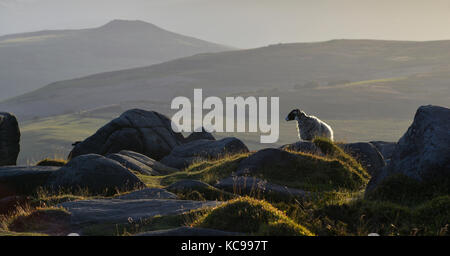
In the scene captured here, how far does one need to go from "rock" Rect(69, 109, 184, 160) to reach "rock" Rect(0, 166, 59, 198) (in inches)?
474

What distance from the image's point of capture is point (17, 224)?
13.2 metres

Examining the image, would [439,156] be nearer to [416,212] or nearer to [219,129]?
[416,212]

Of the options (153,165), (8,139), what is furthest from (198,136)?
(8,139)

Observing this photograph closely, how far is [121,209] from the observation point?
566 inches

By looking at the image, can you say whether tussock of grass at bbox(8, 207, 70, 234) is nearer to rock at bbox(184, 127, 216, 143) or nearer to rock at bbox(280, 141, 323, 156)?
rock at bbox(280, 141, 323, 156)

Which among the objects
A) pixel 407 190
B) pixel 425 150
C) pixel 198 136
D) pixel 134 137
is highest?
pixel 425 150

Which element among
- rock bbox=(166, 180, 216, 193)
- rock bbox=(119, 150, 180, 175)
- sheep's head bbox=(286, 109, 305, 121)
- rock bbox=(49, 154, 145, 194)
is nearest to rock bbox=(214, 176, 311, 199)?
rock bbox=(166, 180, 216, 193)

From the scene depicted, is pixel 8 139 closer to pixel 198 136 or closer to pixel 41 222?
pixel 198 136

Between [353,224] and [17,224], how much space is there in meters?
8.94

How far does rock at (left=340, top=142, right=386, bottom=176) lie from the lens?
2683 centimetres

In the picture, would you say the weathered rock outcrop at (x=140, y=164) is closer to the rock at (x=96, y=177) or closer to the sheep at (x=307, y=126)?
the rock at (x=96, y=177)

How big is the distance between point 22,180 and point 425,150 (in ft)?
56.5

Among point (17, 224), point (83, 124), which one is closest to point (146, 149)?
point (17, 224)

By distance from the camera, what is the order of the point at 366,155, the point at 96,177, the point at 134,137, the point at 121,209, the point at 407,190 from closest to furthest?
the point at 121,209, the point at 407,190, the point at 96,177, the point at 366,155, the point at 134,137
